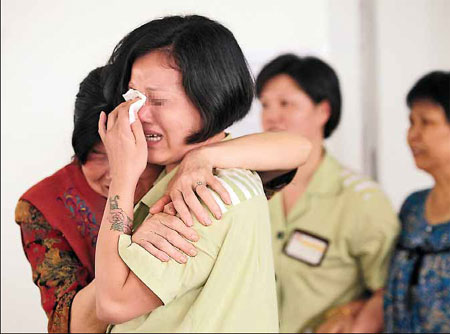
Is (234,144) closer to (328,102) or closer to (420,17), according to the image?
(328,102)

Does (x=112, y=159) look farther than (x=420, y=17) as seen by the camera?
No

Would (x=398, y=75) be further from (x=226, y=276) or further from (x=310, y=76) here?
(x=226, y=276)

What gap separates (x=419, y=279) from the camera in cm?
161

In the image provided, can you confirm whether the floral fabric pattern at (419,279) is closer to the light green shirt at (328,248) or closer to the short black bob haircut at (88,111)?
the light green shirt at (328,248)

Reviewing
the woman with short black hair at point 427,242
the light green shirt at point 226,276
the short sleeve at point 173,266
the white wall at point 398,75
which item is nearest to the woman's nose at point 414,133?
the woman with short black hair at point 427,242

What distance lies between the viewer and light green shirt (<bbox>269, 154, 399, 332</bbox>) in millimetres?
1773

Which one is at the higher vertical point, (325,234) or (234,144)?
(234,144)

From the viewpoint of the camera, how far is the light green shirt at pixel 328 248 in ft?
5.82

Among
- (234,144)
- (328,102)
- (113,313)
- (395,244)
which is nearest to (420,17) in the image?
(328,102)

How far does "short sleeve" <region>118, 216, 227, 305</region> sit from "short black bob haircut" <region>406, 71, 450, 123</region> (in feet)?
3.44

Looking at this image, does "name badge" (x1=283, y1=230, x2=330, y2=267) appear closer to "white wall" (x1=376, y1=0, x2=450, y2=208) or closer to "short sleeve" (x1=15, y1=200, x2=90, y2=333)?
"white wall" (x1=376, y1=0, x2=450, y2=208)

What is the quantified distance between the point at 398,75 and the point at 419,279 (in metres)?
1.16

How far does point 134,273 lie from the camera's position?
713 millimetres

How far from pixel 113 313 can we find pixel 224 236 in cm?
16
